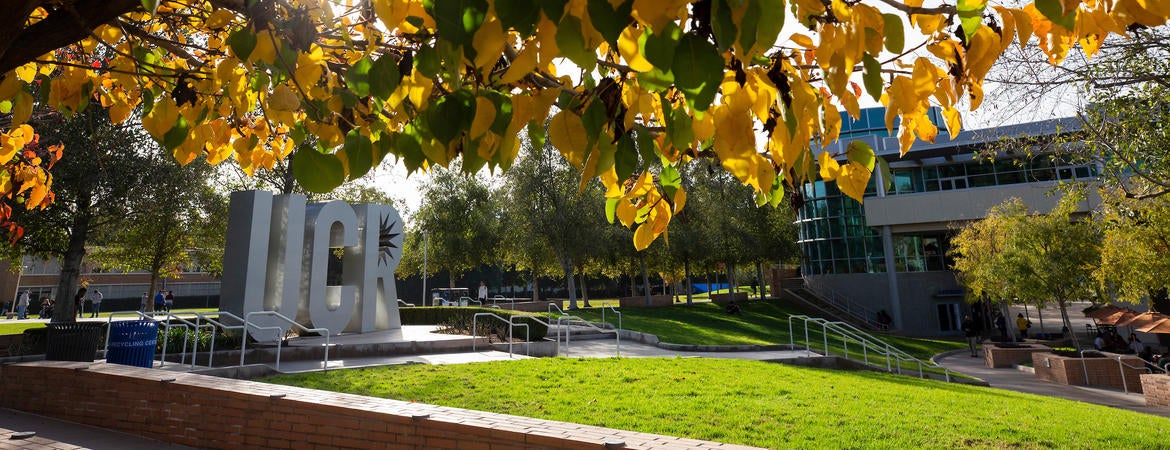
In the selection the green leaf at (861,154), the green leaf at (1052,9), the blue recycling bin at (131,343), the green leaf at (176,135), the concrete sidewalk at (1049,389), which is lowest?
the concrete sidewalk at (1049,389)

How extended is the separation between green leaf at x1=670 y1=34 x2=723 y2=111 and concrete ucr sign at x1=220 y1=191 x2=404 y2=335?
43.0 ft

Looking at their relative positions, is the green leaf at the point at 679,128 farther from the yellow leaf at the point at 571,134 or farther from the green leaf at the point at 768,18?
the green leaf at the point at 768,18

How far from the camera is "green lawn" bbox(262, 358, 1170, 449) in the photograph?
6066mm

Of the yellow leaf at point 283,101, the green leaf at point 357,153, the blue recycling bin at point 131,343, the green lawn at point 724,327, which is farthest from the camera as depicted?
the green lawn at point 724,327

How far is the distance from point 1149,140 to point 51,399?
13808mm

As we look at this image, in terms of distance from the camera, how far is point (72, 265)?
17234mm

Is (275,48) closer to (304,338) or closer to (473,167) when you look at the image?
(473,167)

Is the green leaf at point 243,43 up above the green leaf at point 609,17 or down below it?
above

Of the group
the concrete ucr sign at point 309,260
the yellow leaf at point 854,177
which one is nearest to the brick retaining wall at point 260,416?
the yellow leaf at point 854,177

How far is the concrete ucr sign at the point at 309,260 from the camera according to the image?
494 inches

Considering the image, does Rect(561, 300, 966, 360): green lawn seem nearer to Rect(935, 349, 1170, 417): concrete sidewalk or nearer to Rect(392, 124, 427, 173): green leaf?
Rect(935, 349, 1170, 417): concrete sidewalk

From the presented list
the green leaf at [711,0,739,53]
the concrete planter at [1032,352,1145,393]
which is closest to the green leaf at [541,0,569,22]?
the green leaf at [711,0,739,53]

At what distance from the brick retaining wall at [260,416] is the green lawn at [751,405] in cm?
224

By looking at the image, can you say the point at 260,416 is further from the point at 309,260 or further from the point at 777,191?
the point at 309,260
